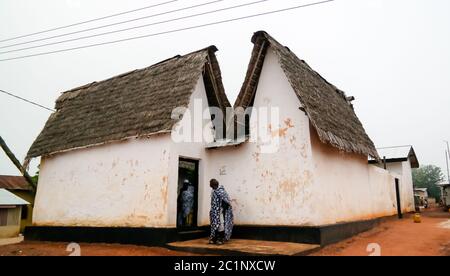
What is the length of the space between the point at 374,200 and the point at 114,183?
9.64 metres

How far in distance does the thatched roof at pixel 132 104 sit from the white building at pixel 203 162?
46 mm

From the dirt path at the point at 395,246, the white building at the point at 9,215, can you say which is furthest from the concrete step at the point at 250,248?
the white building at the point at 9,215

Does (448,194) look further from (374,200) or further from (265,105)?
(265,105)

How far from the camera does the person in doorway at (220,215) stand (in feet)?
25.0

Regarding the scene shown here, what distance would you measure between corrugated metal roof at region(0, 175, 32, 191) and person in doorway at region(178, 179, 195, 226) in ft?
68.7

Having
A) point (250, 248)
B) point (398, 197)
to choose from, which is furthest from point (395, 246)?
point (398, 197)

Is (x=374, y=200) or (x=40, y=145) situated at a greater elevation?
(x=40, y=145)

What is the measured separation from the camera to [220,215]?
7.77 m

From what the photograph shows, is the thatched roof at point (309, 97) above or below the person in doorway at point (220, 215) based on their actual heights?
above

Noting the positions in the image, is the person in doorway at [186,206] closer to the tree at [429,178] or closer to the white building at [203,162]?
the white building at [203,162]

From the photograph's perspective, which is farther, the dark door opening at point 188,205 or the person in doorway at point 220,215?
the dark door opening at point 188,205
